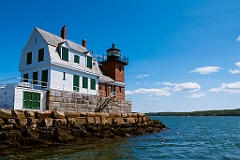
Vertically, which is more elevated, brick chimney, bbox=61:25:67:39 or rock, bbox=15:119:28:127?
brick chimney, bbox=61:25:67:39

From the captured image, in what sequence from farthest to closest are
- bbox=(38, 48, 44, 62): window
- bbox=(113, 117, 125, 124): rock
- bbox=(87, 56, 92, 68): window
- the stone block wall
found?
bbox=(87, 56, 92, 68): window, bbox=(113, 117, 125, 124): rock, bbox=(38, 48, 44, 62): window, the stone block wall

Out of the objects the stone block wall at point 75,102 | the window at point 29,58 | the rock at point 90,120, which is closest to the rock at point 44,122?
the stone block wall at point 75,102

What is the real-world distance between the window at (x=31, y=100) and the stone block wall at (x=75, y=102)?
909 millimetres

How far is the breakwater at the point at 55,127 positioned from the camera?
50.1 ft

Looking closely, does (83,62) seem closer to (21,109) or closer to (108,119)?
(108,119)

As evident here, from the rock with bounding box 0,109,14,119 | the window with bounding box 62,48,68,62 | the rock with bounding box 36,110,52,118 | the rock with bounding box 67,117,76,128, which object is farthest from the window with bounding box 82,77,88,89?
the rock with bounding box 0,109,14,119

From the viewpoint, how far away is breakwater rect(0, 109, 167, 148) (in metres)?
15.3

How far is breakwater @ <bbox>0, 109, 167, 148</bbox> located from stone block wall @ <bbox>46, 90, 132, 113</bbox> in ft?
4.74

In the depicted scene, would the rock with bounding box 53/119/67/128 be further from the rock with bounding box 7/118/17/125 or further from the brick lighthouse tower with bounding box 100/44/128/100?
the brick lighthouse tower with bounding box 100/44/128/100

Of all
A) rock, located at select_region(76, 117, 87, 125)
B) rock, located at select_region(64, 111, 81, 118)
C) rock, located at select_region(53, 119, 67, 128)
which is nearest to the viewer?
rock, located at select_region(53, 119, 67, 128)

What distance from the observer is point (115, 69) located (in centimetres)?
3098

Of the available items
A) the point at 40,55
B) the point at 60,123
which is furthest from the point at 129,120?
the point at 40,55

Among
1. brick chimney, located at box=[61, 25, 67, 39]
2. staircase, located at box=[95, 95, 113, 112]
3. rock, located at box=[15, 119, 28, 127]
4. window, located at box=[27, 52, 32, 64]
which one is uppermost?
brick chimney, located at box=[61, 25, 67, 39]

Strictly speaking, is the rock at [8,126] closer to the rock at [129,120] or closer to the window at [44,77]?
the window at [44,77]
